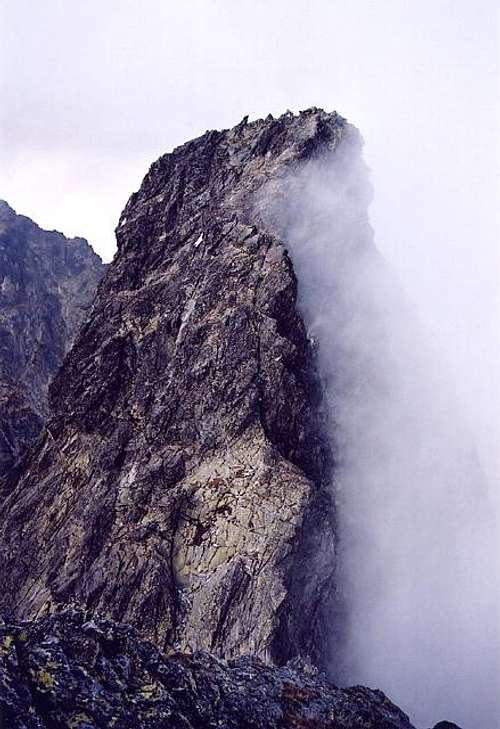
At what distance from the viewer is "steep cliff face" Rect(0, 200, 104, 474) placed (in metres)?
114

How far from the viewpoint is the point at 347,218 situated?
9231cm

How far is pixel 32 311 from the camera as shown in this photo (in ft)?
532

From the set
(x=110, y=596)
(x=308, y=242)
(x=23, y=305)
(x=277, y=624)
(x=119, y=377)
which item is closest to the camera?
(x=277, y=624)

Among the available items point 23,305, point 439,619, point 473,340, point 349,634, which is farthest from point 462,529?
point 23,305

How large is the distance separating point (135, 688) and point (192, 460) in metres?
37.7

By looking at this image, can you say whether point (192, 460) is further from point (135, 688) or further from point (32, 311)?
point (32, 311)

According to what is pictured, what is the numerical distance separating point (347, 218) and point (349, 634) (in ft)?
169

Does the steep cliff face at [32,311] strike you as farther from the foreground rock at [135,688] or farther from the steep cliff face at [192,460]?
the foreground rock at [135,688]

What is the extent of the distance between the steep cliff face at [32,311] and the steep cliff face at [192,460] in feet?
99.8

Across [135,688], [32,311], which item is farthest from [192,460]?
[32,311]

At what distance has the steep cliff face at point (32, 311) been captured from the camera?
374 ft

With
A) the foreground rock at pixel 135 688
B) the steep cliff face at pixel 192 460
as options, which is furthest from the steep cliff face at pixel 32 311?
the foreground rock at pixel 135 688

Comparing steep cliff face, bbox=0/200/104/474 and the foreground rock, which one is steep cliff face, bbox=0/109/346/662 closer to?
the foreground rock

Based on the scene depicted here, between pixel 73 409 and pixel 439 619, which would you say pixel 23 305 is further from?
pixel 439 619
